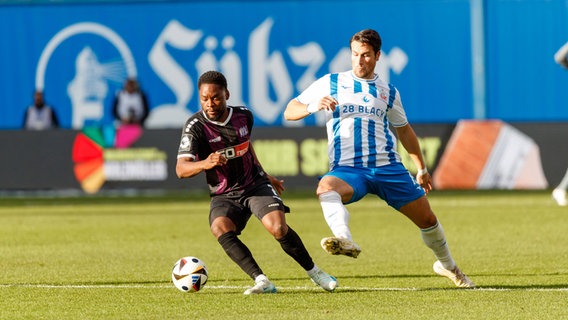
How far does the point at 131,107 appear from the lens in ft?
91.5

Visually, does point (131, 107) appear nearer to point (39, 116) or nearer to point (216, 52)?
point (39, 116)

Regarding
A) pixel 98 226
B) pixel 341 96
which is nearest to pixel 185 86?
pixel 98 226

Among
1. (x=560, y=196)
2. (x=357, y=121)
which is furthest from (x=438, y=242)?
(x=560, y=196)

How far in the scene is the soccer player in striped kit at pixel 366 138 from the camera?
31.6ft

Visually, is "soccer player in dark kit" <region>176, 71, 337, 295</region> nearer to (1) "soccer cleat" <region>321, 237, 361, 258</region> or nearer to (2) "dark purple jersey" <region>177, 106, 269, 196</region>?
(2) "dark purple jersey" <region>177, 106, 269, 196</region>

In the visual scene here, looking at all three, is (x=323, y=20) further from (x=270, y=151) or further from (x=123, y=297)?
(x=123, y=297)

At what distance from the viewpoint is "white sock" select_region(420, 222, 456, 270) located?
10023mm

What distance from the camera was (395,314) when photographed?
8625 mm

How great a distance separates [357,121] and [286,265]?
285 centimetres

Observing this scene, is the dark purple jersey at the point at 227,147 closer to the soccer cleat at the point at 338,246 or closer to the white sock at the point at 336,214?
the white sock at the point at 336,214

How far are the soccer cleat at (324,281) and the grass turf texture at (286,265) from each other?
0.08 metres

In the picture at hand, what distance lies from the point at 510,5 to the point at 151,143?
10698mm

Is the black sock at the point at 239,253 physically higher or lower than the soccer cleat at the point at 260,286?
higher

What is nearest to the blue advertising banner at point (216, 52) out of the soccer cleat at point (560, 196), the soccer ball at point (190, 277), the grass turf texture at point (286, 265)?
the grass turf texture at point (286, 265)
